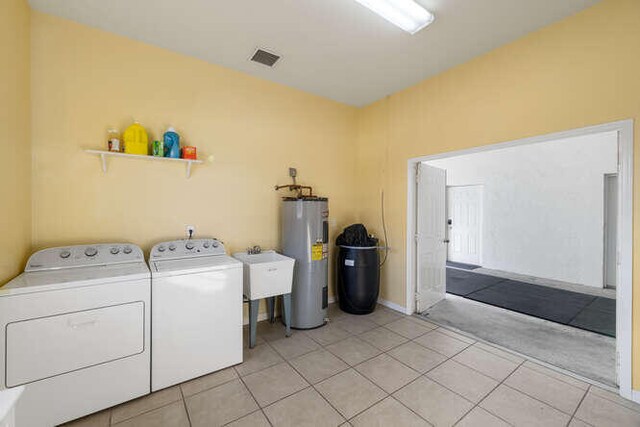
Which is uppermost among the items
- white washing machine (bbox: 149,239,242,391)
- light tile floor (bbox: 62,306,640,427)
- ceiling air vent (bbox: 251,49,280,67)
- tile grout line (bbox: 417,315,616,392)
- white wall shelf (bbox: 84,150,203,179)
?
ceiling air vent (bbox: 251,49,280,67)

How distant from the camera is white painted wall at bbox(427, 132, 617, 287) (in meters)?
4.48

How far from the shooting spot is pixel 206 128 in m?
2.75

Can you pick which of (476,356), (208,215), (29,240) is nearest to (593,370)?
(476,356)

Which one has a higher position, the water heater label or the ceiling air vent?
Result: the ceiling air vent

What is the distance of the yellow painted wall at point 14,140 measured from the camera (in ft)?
5.29

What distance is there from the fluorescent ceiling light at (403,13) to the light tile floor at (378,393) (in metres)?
2.84

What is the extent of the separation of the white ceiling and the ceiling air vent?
2.6 inches

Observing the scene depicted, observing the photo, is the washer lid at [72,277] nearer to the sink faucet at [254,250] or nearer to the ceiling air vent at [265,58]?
the sink faucet at [254,250]

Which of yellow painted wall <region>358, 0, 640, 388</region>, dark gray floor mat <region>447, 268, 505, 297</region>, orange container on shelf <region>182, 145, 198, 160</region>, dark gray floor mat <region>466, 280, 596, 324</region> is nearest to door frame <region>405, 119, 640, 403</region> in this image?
yellow painted wall <region>358, 0, 640, 388</region>

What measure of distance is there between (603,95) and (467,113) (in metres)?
0.98

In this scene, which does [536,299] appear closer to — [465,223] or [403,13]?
[465,223]

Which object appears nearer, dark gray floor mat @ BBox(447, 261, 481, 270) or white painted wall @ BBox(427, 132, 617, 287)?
white painted wall @ BBox(427, 132, 617, 287)

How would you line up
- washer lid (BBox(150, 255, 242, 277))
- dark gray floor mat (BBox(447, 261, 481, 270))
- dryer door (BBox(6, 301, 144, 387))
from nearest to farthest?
dryer door (BBox(6, 301, 144, 387)), washer lid (BBox(150, 255, 242, 277)), dark gray floor mat (BBox(447, 261, 481, 270))

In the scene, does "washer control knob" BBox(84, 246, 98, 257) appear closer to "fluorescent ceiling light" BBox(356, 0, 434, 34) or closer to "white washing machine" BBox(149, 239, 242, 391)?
"white washing machine" BBox(149, 239, 242, 391)
